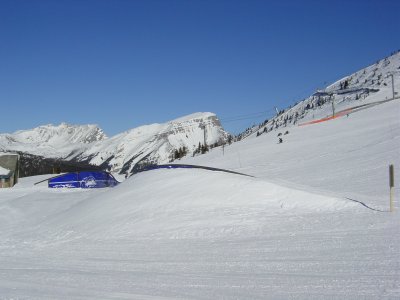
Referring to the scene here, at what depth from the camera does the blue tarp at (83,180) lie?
28.1 m

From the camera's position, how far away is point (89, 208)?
1524cm

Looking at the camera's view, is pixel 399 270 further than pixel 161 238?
No

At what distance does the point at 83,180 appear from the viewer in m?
28.0

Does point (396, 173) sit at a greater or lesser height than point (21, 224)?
greater

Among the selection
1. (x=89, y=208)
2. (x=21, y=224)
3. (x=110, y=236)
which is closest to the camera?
(x=110, y=236)

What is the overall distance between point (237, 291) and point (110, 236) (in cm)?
627

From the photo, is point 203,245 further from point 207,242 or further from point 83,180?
point 83,180

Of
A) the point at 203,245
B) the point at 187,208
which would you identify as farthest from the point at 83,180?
the point at 203,245

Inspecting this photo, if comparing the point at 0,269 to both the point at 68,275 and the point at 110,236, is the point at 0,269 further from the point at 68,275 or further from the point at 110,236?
the point at 110,236

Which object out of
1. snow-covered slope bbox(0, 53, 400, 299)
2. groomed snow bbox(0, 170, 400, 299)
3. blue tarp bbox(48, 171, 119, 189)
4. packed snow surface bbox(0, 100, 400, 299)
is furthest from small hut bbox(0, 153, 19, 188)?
groomed snow bbox(0, 170, 400, 299)

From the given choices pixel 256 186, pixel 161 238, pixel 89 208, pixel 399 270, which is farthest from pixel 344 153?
pixel 399 270

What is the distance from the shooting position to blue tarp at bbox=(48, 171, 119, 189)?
28078mm

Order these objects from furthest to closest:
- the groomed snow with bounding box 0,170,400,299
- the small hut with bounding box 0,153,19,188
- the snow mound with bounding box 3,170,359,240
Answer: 1. the small hut with bounding box 0,153,19,188
2. the snow mound with bounding box 3,170,359,240
3. the groomed snow with bounding box 0,170,400,299

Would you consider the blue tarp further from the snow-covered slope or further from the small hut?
the small hut
